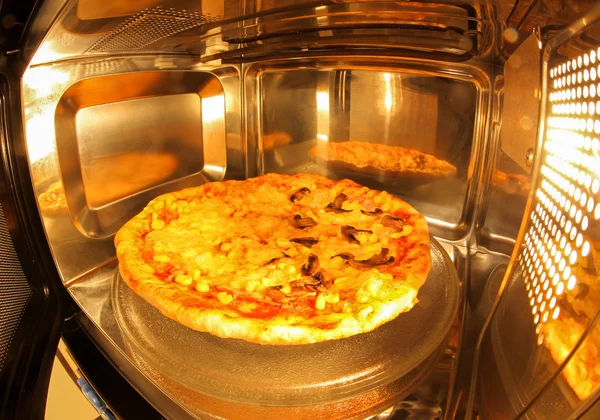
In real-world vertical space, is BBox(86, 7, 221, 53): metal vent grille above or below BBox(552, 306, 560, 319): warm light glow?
above

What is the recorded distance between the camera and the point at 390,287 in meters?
0.86

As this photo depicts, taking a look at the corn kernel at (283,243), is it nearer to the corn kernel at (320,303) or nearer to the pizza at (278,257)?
the pizza at (278,257)

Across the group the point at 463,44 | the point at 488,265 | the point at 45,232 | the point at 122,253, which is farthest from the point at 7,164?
the point at 488,265

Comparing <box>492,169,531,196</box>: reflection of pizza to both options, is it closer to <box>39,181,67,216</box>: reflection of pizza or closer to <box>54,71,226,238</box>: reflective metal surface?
<box>54,71,226,238</box>: reflective metal surface

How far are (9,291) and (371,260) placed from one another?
77 centimetres

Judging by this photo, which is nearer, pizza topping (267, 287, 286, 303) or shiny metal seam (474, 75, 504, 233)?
pizza topping (267, 287, 286, 303)

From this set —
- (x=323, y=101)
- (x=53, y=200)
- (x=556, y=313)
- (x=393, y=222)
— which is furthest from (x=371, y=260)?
(x=53, y=200)

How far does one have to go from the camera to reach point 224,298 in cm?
84

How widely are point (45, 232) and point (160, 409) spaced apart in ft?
1.63

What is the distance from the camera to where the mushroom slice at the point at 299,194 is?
1311mm

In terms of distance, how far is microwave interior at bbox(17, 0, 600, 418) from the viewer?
0.61m

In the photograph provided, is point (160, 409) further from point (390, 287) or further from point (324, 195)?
point (324, 195)

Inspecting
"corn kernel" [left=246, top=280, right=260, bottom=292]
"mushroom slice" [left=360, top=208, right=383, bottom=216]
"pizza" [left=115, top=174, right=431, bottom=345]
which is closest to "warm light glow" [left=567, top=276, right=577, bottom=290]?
"pizza" [left=115, top=174, right=431, bottom=345]

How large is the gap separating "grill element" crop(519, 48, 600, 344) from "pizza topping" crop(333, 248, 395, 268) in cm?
33
